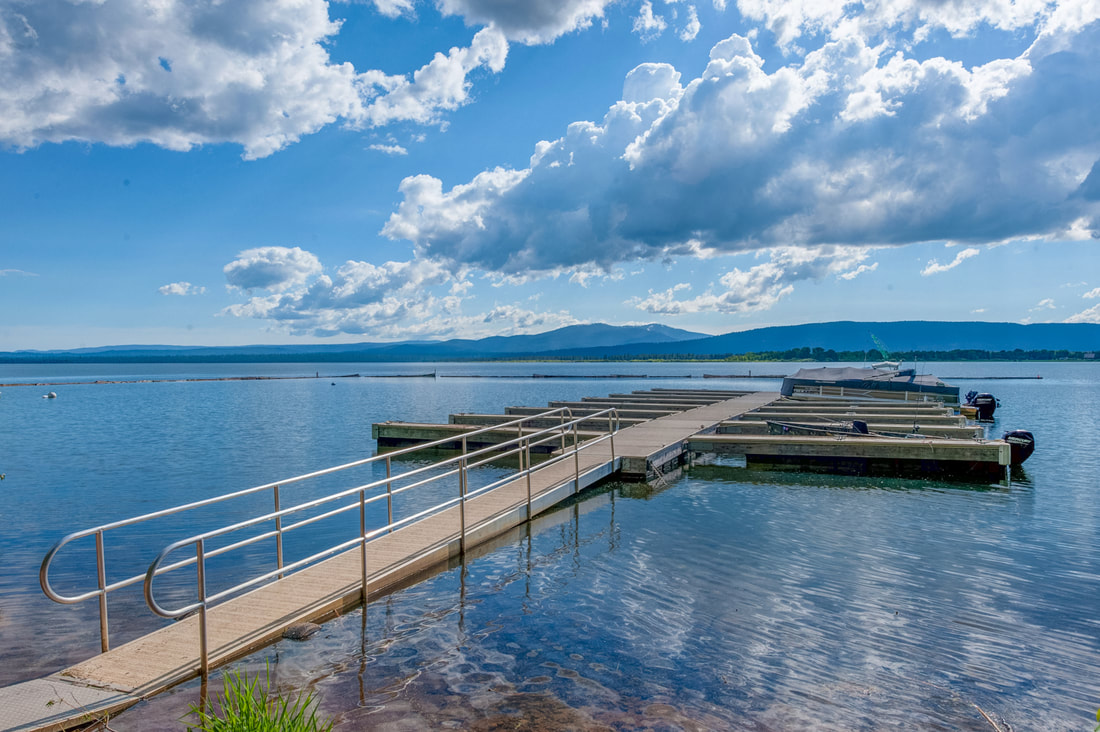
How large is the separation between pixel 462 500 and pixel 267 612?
3.35 metres

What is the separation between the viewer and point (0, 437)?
33438 millimetres

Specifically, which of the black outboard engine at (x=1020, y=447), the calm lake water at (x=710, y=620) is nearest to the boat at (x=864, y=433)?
the black outboard engine at (x=1020, y=447)

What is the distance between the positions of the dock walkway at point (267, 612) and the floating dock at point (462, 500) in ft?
0.05

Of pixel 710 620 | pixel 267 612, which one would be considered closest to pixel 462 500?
pixel 267 612

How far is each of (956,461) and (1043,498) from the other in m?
2.11

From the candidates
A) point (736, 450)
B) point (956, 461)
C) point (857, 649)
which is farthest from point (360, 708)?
point (956, 461)

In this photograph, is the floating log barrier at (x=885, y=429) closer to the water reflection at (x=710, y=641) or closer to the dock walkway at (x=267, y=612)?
the dock walkway at (x=267, y=612)

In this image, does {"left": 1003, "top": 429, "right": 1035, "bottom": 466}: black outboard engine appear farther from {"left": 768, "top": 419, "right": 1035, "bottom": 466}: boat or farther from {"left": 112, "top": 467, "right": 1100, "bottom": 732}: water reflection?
{"left": 112, "top": 467, "right": 1100, "bottom": 732}: water reflection

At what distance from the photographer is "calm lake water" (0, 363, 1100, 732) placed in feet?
18.7

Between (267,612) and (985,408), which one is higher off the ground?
(267,612)

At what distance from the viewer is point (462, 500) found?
9953mm

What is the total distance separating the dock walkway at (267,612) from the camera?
5.05 metres

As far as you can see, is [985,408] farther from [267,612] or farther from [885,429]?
[267,612]

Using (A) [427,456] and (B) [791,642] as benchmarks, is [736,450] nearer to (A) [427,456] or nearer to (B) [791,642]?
(A) [427,456]
